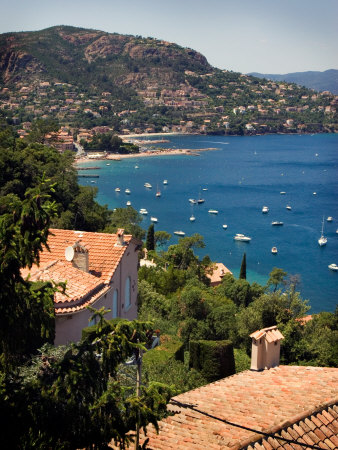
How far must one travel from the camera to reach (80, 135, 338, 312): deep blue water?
1618 inches

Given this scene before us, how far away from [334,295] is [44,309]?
108 ft

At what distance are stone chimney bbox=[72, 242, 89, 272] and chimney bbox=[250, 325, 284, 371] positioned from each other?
334 centimetres

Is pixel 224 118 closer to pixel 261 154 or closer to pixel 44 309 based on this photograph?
pixel 261 154

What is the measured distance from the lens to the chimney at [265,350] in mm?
8297

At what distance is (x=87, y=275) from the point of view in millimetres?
9383

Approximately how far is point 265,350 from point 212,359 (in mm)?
3421

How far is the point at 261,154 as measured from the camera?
117 meters

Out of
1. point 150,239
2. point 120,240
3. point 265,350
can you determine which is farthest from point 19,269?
point 150,239

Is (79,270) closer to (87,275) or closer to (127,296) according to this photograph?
(87,275)

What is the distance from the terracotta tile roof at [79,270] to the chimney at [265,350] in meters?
2.80

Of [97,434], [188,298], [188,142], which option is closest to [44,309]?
[97,434]

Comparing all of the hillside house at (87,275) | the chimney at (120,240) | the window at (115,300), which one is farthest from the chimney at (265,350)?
the chimney at (120,240)

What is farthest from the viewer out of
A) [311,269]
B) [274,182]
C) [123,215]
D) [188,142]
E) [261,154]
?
[188,142]

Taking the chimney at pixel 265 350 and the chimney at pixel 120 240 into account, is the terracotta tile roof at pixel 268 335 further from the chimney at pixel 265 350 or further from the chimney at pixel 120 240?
the chimney at pixel 120 240
